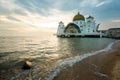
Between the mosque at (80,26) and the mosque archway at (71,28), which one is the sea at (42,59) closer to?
the mosque at (80,26)

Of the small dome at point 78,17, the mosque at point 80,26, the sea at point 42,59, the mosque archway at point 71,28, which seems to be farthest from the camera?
the small dome at point 78,17

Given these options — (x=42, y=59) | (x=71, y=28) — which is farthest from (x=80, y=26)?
(x=42, y=59)

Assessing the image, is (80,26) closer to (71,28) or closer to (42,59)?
(71,28)

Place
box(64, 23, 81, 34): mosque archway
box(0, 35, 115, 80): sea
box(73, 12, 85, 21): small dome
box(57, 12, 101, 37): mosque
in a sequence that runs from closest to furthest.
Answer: box(0, 35, 115, 80): sea < box(57, 12, 101, 37): mosque < box(64, 23, 81, 34): mosque archway < box(73, 12, 85, 21): small dome

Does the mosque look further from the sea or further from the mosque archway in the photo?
the sea

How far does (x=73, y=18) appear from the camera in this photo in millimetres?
111812

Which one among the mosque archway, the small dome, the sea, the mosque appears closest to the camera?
the sea

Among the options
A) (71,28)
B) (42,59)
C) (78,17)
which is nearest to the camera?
(42,59)

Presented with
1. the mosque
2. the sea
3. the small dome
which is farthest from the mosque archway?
the sea

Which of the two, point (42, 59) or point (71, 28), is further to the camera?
point (71, 28)

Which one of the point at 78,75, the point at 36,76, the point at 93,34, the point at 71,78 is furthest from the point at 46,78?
the point at 93,34

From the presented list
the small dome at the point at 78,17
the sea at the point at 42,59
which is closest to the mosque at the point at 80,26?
the small dome at the point at 78,17

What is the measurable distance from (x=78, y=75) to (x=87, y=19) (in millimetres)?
94130

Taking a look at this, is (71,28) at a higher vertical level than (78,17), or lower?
lower
